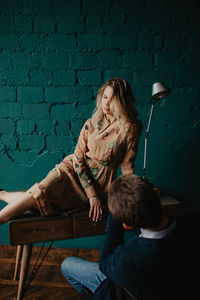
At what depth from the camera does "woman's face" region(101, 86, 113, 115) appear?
145 centimetres

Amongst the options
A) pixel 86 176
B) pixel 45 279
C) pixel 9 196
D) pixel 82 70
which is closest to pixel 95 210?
pixel 86 176

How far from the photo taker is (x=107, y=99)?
1.46 m

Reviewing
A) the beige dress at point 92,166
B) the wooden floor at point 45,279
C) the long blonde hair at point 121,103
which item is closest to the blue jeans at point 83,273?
the beige dress at point 92,166

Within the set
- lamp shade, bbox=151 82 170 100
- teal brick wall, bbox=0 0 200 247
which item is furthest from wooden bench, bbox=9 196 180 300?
lamp shade, bbox=151 82 170 100

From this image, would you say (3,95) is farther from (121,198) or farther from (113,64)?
(121,198)

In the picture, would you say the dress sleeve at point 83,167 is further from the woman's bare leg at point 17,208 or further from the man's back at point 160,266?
the man's back at point 160,266

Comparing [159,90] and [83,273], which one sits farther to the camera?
[159,90]

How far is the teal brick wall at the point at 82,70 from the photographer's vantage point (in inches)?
70.3

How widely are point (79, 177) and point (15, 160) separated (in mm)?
764

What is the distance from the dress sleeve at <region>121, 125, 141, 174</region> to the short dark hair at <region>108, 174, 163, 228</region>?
66cm

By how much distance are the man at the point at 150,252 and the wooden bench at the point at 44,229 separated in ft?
1.89

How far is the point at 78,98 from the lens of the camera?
189 centimetres

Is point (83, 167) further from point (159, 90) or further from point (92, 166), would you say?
point (159, 90)

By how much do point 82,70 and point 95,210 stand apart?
110 cm
